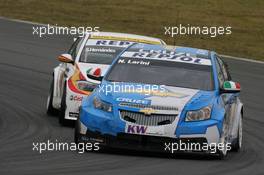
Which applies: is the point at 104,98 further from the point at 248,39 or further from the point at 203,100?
the point at 248,39

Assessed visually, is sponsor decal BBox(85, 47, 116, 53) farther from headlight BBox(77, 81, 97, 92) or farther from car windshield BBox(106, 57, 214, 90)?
car windshield BBox(106, 57, 214, 90)

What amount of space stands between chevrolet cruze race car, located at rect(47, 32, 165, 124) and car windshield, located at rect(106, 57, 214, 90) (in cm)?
43

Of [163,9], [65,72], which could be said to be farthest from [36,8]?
[65,72]

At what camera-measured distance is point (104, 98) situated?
12484 mm

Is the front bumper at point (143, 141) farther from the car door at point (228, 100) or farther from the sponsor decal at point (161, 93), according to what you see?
the car door at point (228, 100)

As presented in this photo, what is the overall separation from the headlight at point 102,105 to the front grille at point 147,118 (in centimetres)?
18

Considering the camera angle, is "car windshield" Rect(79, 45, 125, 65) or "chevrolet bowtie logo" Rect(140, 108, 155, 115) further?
"car windshield" Rect(79, 45, 125, 65)

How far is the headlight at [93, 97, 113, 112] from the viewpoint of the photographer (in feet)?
40.4

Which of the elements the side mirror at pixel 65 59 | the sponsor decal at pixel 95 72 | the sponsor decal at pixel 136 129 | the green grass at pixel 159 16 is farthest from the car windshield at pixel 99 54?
the green grass at pixel 159 16

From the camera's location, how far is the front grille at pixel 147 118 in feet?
39.8

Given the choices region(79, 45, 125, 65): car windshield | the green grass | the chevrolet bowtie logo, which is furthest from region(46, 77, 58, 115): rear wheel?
the green grass

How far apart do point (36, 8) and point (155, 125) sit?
21.9 m

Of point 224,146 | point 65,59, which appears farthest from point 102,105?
point 65,59

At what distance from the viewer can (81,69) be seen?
15414 millimetres
